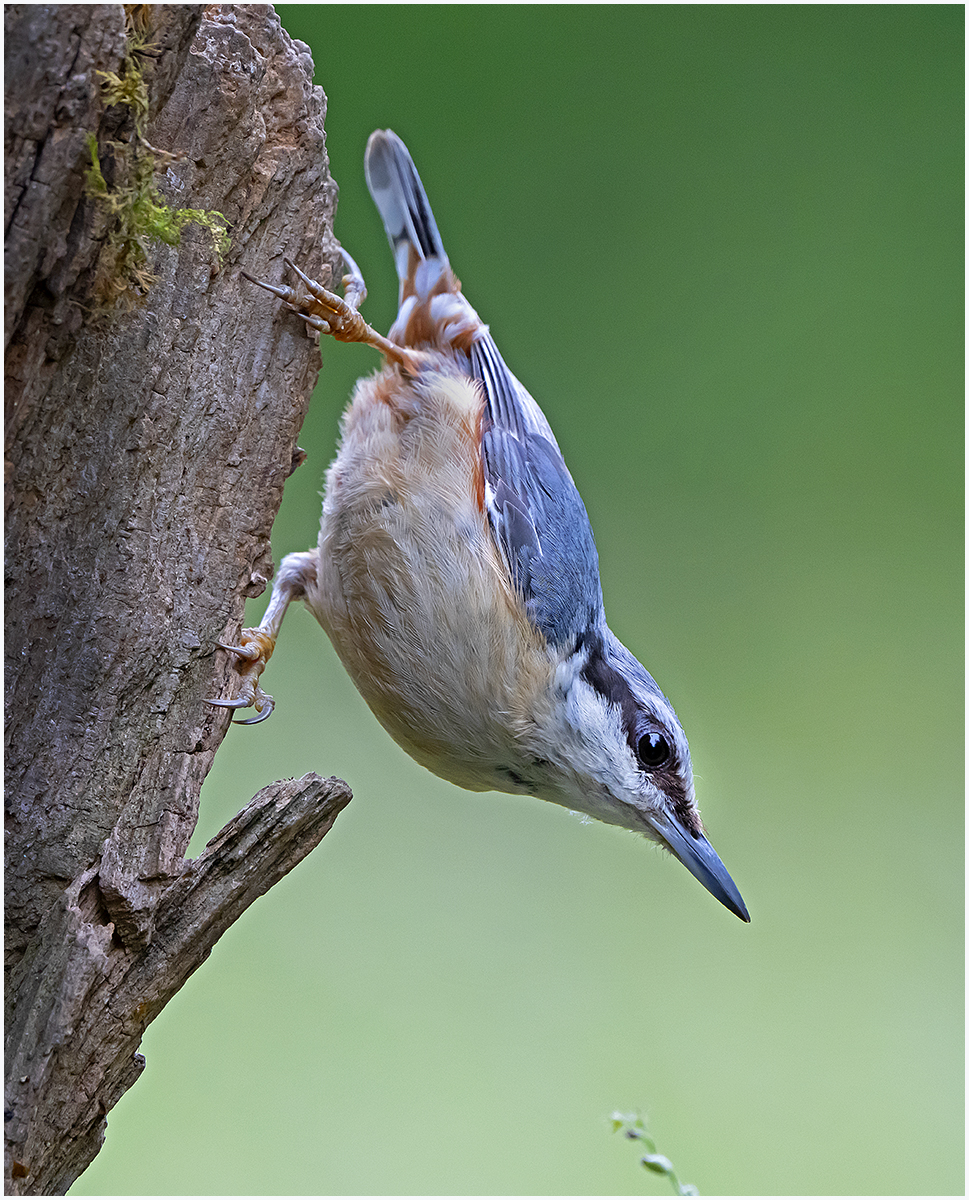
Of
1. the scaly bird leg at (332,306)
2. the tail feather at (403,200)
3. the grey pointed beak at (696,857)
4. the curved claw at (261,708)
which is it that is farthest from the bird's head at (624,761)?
the tail feather at (403,200)

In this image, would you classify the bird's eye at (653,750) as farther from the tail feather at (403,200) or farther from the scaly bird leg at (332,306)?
the tail feather at (403,200)

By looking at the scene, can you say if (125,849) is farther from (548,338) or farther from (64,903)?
(548,338)

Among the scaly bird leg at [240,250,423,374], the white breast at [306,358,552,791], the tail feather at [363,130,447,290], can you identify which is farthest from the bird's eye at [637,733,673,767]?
the tail feather at [363,130,447,290]

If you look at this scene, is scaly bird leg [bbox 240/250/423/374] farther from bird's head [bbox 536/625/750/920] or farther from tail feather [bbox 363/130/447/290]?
bird's head [bbox 536/625/750/920]

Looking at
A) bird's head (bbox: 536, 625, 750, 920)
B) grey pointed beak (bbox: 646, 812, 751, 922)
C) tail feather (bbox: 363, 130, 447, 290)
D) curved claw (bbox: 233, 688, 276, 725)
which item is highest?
tail feather (bbox: 363, 130, 447, 290)

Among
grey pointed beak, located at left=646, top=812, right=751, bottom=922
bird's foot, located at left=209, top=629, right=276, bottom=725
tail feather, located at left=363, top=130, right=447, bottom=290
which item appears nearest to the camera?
bird's foot, located at left=209, top=629, right=276, bottom=725

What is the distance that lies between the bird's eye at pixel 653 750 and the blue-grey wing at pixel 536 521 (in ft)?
0.65

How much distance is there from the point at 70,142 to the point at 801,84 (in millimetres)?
2580

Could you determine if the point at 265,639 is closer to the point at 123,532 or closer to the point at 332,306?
the point at 123,532

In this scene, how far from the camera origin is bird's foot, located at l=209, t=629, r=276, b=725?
136cm

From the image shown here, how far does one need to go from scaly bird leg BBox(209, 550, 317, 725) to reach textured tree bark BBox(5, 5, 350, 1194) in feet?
0.25

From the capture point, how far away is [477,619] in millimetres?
1606

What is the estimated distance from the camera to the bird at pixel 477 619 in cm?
161

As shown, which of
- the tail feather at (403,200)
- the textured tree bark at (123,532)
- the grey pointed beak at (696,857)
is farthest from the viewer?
the tail feather at (403,200)
